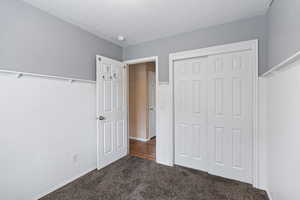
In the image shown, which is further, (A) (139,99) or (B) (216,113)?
(A) (139,99)

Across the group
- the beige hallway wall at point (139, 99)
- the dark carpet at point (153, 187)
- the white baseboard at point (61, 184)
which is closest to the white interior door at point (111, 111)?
the white baseboard at point (61, 184)

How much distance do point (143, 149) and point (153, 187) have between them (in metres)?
1.41

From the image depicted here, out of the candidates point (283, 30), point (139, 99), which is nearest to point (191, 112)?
point (283, 30)

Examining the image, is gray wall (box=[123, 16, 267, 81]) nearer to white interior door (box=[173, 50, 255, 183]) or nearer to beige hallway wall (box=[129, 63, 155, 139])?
white interior door (box=[173, 50, 255, 183])

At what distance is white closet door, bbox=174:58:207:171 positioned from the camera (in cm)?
223

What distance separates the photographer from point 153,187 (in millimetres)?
1868

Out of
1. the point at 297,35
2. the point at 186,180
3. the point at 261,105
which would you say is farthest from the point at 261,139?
the point at 297,35

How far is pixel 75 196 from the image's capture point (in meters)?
1.69

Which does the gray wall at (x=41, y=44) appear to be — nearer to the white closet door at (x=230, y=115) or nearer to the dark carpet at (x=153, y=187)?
the dark carpet at (x=153, y=187)

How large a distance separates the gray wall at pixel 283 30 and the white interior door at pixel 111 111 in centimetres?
240

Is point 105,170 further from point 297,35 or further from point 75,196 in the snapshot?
point 297,35

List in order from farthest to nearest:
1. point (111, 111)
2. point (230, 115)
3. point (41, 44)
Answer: point (111, 111) < point (230, 115) < point (41, 44)

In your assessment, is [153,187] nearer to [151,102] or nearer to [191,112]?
[191,112]

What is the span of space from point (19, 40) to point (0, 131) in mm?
1023
